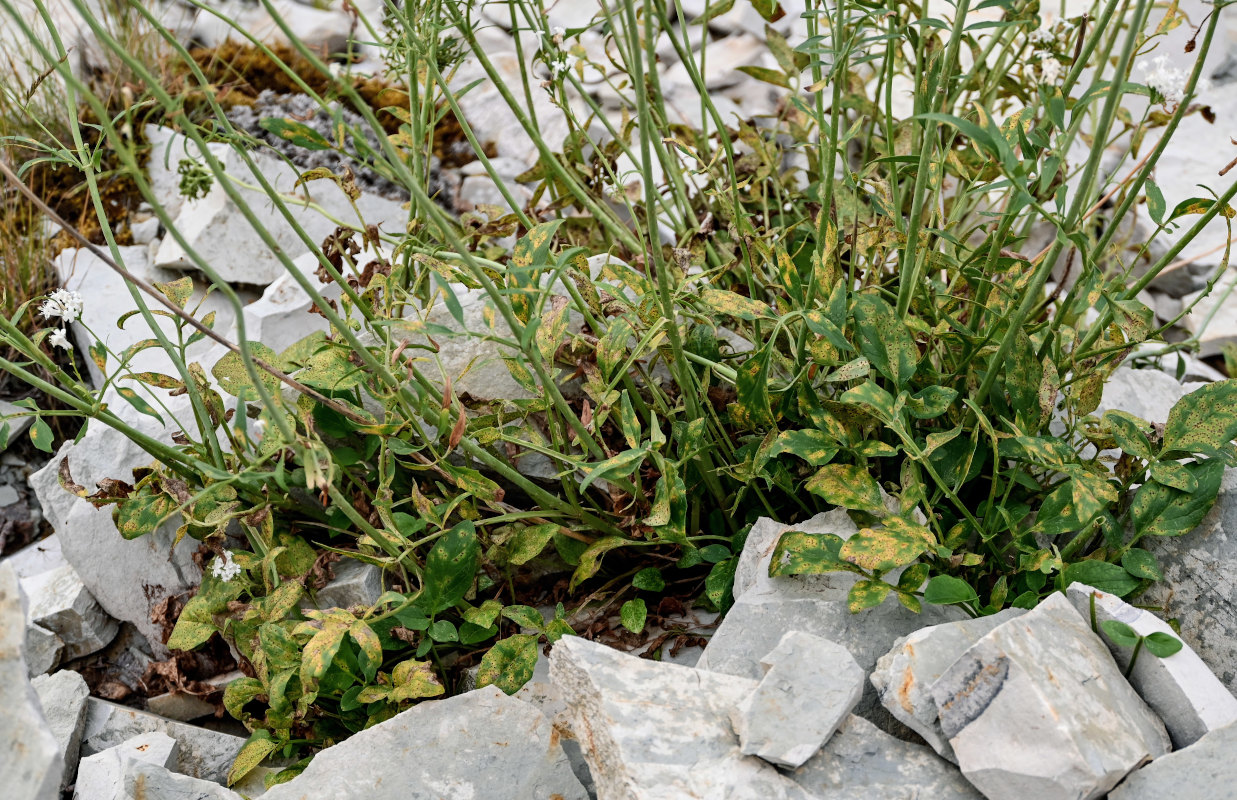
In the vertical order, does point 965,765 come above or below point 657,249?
below

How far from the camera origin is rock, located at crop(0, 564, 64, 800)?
3.32 ft

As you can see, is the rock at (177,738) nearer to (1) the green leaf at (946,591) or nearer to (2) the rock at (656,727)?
(2) the rock at (656,727)

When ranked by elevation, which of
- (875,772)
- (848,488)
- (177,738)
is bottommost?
(177,738)

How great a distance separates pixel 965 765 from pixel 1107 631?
294 mm

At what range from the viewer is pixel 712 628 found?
163 cm

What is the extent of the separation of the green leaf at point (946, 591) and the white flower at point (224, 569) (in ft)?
3.66

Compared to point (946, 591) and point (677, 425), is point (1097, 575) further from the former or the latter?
point (677, 425)

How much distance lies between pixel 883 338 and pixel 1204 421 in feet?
1.56

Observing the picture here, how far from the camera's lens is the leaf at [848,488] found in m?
1.42

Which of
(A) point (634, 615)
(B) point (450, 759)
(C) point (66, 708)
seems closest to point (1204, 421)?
(A) point (634, 615)

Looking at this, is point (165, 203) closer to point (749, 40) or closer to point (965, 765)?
point (749, 40)

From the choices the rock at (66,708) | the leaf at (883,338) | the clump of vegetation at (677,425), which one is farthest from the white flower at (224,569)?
the leaf at (883,338)

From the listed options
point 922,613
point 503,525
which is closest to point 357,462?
point 503,525

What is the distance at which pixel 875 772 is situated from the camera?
1192mm
